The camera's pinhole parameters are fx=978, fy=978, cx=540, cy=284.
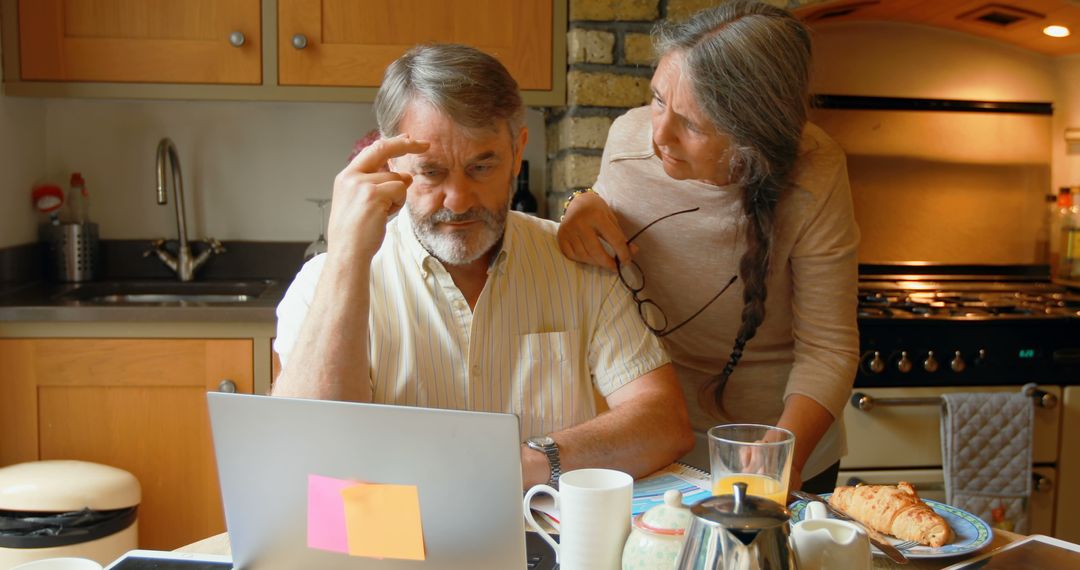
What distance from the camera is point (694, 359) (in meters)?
1.69

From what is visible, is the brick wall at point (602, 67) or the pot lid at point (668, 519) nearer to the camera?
the pot lid at point (668, 519)

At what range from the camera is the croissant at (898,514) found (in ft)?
3.59

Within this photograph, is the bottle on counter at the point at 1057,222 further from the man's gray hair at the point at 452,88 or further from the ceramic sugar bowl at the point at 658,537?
the ceramic sugar bowl at the point at 658,537

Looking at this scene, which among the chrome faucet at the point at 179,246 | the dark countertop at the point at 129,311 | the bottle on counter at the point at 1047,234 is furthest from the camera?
the bottle on counter at the point at 1047,234

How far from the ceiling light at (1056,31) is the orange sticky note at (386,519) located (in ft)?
8.10

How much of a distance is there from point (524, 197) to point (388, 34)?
1.89 feet

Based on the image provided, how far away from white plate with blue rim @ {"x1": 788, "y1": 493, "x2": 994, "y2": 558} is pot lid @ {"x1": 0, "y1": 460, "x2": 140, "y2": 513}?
5.05 ft

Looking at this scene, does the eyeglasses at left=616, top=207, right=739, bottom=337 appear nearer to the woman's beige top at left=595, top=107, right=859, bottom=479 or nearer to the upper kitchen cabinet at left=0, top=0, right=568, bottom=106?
the woman's beige top at left=595, top=107, right=859, bottom=479

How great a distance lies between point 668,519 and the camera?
90cm

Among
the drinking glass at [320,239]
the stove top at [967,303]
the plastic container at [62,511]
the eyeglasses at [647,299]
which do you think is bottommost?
the plastic container at [62,511]

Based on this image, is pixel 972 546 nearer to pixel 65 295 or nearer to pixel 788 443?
pixel 788 443

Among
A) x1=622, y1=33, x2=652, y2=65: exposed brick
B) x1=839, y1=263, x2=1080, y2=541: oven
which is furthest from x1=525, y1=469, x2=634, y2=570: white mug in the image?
x1=622, y1=33, x2=652, y2=65: exposed brick

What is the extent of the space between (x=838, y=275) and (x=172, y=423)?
158cm

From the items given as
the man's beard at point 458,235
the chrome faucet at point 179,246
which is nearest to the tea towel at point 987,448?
the man's beard at point 458,235
